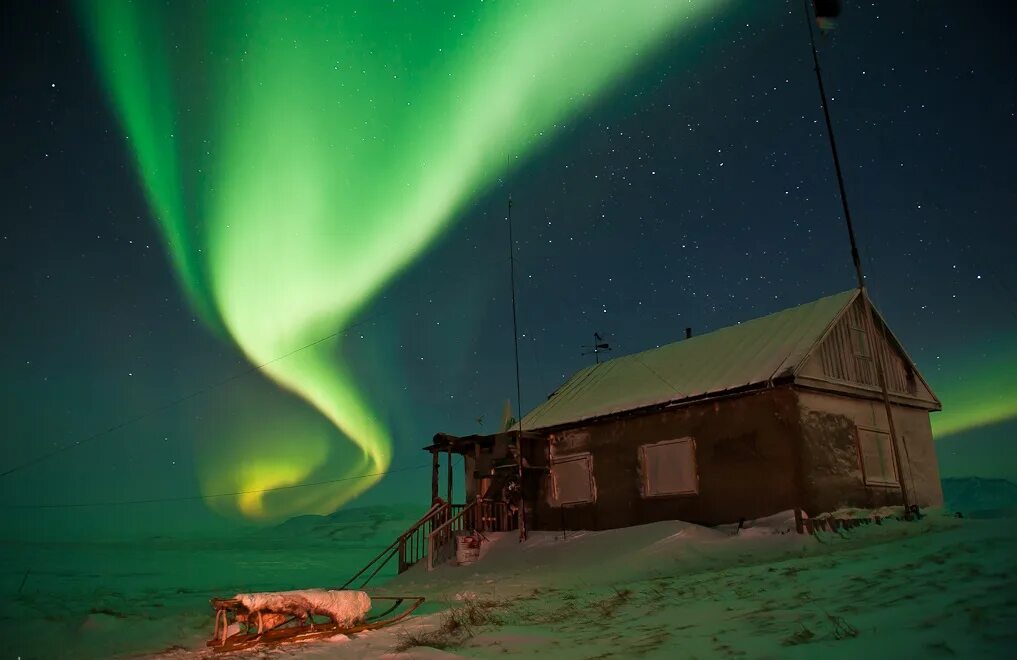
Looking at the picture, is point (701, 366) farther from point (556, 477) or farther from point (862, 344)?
point (556, 477)

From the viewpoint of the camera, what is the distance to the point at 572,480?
20453 millimetres

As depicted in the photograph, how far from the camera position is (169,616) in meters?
15.9

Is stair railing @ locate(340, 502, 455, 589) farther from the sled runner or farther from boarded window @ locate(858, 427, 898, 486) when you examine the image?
boarded window @ locate(858, 427, 898, 486)

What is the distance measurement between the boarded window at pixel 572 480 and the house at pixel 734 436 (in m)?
0.04

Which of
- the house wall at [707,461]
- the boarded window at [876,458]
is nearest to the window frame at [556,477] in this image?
the house wall at [707,461]

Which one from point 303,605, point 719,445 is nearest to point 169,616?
point 303,605

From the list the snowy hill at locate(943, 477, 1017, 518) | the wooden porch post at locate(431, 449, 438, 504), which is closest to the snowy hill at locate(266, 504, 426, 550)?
the wooden porch post at locate(431, 449, 438, 504)

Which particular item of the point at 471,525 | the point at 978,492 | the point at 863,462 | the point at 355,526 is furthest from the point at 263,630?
the point at 978,492

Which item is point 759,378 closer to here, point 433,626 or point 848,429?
point 848,429

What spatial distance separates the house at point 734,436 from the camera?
16078 millimetres

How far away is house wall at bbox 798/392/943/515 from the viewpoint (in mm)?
15695

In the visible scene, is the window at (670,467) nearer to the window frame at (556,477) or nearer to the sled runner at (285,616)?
the window frame at (556,477)

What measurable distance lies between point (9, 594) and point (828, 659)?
31.5m

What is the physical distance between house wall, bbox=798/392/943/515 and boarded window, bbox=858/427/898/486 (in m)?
0.17
